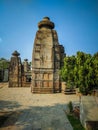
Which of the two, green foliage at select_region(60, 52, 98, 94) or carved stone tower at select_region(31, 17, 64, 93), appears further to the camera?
carved stone tower at select_region(31, 17, 64, 93)

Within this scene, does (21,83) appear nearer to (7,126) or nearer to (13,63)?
(13,63)

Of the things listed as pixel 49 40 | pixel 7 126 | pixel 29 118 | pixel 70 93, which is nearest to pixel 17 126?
pixel 7 126

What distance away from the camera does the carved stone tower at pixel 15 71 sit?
25.5 m

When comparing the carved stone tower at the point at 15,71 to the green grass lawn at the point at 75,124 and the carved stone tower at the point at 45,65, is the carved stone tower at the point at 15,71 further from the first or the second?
the green grass lawn at the point at 75,124

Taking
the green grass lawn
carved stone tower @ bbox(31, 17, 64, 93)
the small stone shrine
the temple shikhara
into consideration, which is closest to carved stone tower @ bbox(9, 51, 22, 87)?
the small stone shrine

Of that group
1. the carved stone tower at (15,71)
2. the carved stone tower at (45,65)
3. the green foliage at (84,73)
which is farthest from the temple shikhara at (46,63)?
the green foliage at (84,73)

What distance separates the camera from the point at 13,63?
25797mm

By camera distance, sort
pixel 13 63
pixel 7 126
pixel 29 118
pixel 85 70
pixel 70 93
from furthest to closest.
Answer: pixel 13 63 < pixel 70 93 < pixel 85 70 < pixel 29 118 < pixel 7 126

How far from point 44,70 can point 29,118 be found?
11389 mm

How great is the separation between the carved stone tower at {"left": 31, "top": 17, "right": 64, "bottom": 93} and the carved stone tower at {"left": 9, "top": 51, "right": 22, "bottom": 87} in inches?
301

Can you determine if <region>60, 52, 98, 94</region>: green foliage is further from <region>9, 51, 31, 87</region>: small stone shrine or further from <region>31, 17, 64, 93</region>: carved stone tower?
<region>9, 51, 31, 87</region>: small stone shrine

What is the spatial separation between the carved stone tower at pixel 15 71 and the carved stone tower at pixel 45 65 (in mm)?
7649

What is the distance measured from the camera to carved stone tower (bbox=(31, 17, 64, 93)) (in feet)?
61.9

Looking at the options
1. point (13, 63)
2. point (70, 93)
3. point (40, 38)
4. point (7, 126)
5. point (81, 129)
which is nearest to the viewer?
point (81, 129)
